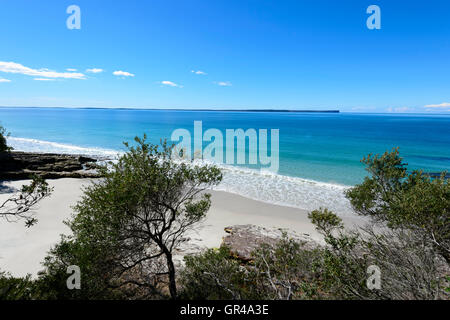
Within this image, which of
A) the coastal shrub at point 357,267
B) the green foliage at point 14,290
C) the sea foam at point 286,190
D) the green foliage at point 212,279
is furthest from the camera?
the sea foam at point 286,190

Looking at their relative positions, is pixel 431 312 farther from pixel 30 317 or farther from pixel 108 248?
pixel 108 248

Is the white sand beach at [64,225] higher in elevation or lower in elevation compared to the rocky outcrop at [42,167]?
lower

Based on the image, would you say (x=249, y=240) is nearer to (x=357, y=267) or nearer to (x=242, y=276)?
(x=242, y=276)

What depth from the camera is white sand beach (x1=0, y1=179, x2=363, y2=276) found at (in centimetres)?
1441

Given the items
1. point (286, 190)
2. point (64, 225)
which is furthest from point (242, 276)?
point (286, 190)

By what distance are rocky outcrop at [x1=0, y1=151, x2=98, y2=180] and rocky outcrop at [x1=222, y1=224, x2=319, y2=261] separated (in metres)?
26.3

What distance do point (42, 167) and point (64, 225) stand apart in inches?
958

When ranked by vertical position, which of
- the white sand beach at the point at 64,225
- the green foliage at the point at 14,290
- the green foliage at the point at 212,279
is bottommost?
the white sand beach at the point at 64,225

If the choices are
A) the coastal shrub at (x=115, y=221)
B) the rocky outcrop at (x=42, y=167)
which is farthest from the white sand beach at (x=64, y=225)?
the coastal shrub at (x=115, y=221)

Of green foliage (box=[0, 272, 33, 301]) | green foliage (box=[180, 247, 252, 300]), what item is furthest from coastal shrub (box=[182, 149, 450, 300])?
green foliage (box=[0, 272, 33, 301])

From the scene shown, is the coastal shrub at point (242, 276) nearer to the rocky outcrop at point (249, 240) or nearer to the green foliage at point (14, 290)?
the rocky outcrop at point (249, 240)

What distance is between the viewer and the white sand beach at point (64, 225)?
567 inches

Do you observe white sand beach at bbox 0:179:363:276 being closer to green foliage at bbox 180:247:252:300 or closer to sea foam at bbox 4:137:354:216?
sea foam at bbox 4:137:354:216

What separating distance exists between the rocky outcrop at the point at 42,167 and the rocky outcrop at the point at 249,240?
86.4 feet
